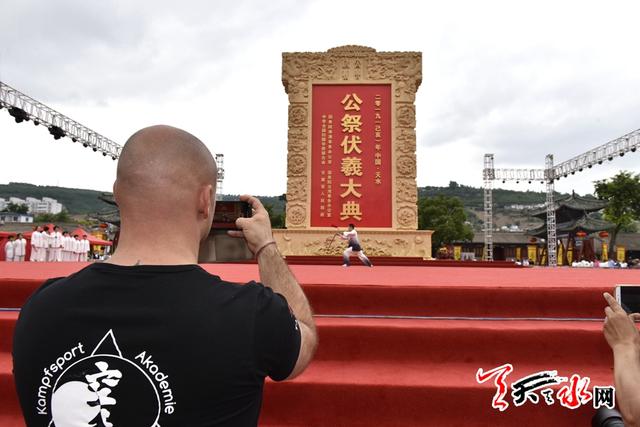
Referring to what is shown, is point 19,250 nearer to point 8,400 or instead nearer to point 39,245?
point 39,245

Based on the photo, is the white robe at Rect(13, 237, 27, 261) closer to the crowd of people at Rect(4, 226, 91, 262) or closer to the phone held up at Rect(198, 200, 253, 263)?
the crowd of people at Rect(4, 226, 91, 262)

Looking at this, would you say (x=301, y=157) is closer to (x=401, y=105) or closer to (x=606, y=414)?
(x=401, y=105)

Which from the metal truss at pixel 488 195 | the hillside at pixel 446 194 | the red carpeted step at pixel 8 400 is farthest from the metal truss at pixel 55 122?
the hillside at pixel 446 194

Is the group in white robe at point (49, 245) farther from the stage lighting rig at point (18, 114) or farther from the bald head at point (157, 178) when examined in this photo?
the bald head at point (157, 178)

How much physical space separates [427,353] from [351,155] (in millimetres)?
8647

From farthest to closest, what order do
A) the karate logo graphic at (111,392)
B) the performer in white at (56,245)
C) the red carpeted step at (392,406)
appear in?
the performer in white at (56,245)
the red carpeted step at (392,406)
the karate logo graphic at (111,392)

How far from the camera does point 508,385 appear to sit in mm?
1904

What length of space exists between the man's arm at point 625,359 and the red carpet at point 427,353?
0.89 meters

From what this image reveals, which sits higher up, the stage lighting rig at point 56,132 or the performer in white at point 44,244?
the stage lighting rig at point 56,132

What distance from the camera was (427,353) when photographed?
2.15 m

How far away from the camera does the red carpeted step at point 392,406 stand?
6.00 feet

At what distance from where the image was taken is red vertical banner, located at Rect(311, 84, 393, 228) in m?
10.4

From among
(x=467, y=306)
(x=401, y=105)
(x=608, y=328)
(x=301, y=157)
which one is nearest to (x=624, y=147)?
(x=401, y=105)

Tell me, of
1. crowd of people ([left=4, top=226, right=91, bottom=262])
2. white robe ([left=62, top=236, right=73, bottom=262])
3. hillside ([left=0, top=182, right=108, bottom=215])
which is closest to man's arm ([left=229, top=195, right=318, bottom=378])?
crowd of people ([left=4, top=226, right=91, bottom=262])
